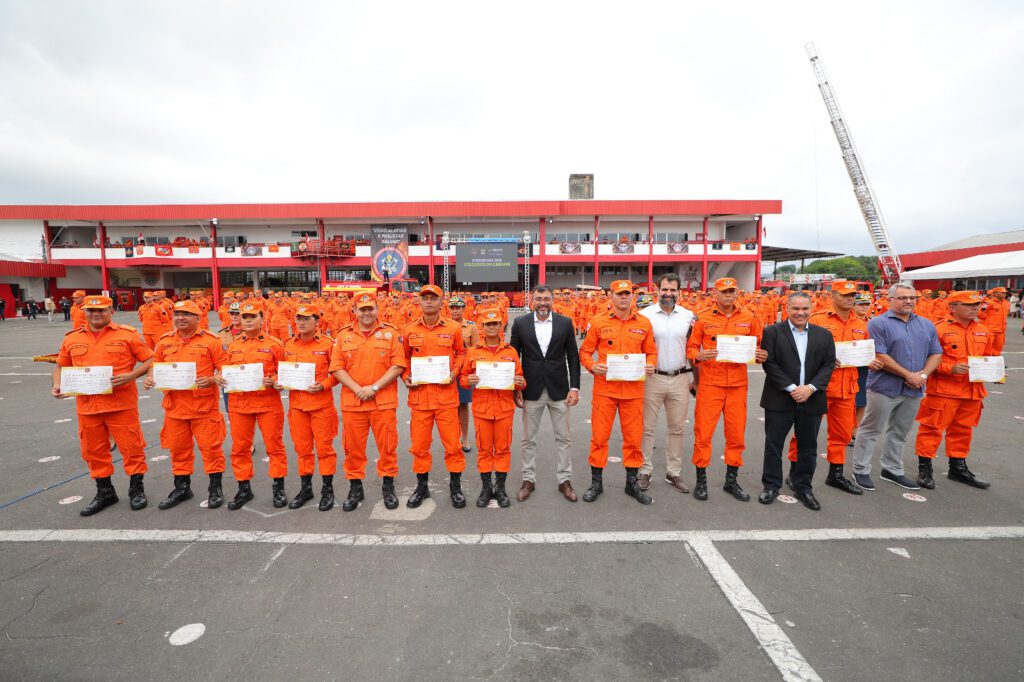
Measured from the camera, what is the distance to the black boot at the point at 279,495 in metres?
4.07

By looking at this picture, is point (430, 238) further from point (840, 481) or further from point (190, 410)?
point (840, 481)

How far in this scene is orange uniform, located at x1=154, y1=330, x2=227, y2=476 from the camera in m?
4.02

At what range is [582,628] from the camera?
8.48 ft

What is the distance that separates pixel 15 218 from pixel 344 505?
45389mm

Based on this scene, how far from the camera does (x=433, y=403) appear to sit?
4016mm

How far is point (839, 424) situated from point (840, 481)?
0.58 meters

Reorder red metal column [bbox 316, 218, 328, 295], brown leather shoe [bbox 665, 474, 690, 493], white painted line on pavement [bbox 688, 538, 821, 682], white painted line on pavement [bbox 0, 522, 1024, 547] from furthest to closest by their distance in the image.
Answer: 1. red metal column [bbox 316, 218, 328, 295]
2. brown leather shoe [bbox 665, 474, 690, 493]
3. white painted line on pavement [bbox 0, 522, 1024, 547]
4. white painted line on pavement [bbox 688, 538, 821, 682]

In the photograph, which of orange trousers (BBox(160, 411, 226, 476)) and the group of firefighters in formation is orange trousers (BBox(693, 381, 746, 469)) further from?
orange trousers (BBox(160, 411, 226, 476))

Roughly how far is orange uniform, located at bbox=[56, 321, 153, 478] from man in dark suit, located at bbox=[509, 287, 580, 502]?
11.5ft

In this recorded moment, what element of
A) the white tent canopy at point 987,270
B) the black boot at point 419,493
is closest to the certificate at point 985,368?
the black boot at point 419,493

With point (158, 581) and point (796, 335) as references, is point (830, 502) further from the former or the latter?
point (158, 581)

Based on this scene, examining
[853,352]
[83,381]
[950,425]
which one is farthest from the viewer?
[950,425]

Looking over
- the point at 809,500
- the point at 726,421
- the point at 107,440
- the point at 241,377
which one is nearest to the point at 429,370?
the point at 241,377

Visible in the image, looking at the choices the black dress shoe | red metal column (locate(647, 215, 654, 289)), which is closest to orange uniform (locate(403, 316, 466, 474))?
the black dress shoe
